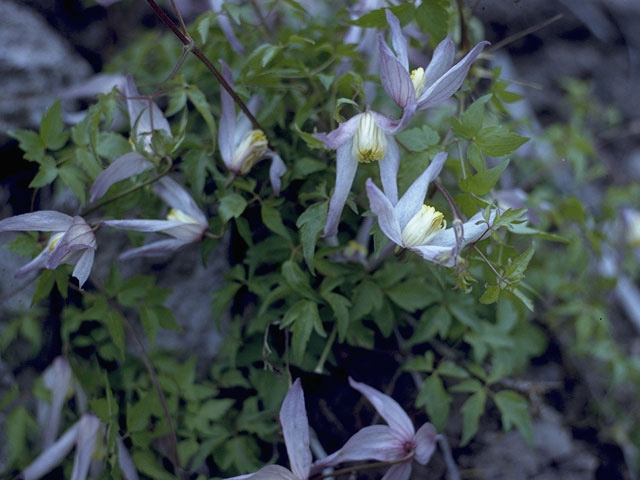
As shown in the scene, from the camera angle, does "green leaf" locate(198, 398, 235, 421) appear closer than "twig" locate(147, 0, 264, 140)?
No

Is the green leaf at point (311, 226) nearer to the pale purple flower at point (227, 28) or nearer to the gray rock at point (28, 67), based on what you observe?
the pale purple flower at point (227, 28)

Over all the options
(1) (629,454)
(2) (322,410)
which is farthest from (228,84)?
(1) (629,454)

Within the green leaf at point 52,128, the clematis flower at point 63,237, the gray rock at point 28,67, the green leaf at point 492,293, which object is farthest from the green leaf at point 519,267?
the gray rock at point 28,67

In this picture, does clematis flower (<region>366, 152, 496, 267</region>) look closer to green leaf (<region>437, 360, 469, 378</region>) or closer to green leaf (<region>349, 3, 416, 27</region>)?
green leaf (<region>349, 3, 416, 27</region>)

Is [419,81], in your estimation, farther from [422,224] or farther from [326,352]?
[326,352]

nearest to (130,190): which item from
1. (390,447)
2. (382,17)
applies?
(382,17)

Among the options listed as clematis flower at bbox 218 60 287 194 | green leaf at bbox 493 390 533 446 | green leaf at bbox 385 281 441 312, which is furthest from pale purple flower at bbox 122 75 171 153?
green leaf at bbox 493 390 533 446

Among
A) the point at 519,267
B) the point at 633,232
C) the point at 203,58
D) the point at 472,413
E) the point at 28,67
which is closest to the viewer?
the point at 519,267
